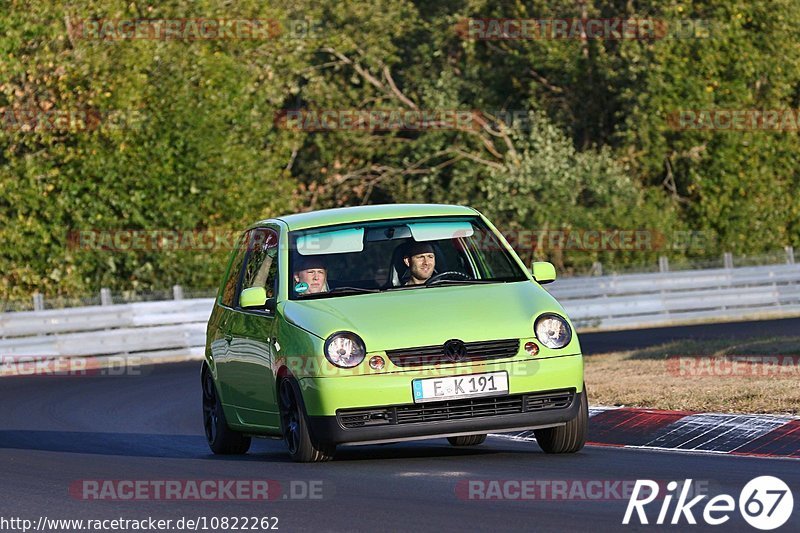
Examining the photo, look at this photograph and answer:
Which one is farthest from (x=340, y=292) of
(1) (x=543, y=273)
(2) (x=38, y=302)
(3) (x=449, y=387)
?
(2) (x=38, y=302)

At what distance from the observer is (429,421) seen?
9805mm

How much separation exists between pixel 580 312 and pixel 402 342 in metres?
20.8

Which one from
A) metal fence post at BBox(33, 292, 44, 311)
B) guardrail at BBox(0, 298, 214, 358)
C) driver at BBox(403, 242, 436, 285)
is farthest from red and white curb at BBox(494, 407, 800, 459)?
metal fence post at BBox(33, 292, 44, 311)

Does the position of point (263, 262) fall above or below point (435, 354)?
above

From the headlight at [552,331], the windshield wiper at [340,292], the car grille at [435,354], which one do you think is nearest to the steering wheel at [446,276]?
the windshield wiper at [340,292]

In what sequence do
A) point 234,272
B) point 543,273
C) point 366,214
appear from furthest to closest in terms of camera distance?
point 234,272
point 366,214
point 543,273

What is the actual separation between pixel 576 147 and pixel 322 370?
31981mm

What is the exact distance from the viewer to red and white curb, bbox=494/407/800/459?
35.1 feet

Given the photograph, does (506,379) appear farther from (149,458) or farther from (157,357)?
(157,357)

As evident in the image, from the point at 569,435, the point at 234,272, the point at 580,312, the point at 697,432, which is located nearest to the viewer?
the point at 569,435

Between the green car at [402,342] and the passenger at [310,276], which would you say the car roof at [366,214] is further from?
the passenger at [310,276]

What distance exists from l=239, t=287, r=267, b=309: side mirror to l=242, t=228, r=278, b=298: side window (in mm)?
105

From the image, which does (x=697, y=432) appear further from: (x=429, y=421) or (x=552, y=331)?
(x=429, y=421)

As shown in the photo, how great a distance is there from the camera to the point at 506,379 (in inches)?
388
